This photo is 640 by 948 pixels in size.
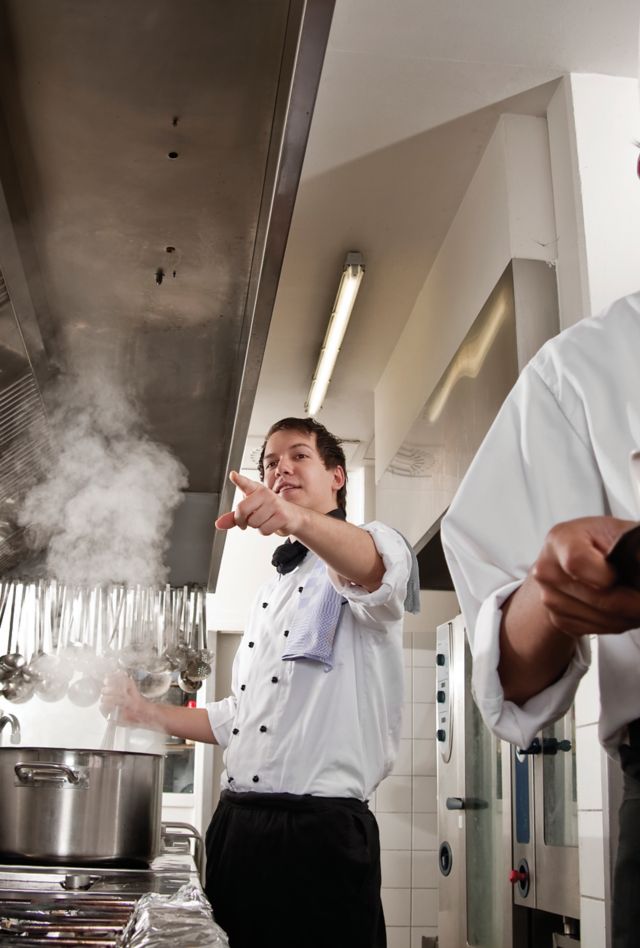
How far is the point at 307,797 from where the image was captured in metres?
1.73

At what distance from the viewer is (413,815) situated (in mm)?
4621

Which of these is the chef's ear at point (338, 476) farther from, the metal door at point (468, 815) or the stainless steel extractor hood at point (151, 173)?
the metal door at point (468, 815)

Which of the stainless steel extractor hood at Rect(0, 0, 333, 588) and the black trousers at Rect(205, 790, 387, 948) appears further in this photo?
the black trousers at Rect(205, 790, 387, 948)

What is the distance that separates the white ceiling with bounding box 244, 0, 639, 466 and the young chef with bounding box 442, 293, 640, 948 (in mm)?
1636


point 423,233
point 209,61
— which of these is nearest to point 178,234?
point 209,61

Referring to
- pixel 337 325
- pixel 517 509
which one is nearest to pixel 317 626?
pixel 517 509

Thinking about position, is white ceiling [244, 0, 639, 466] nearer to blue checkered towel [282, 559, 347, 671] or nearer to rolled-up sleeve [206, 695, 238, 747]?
blue checkered towel [282, 559, 347, 671]

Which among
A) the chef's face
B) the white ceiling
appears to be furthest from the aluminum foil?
the white ceiling

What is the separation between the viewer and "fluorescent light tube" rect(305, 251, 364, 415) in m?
3.33

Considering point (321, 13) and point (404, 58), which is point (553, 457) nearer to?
point (321, 13)

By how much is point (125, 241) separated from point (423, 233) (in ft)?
6.57

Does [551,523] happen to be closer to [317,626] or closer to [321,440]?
[317,626]

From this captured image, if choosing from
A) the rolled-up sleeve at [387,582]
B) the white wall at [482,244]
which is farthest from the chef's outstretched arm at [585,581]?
the white wall at [482,244]

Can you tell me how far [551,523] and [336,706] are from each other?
1.11 meters
